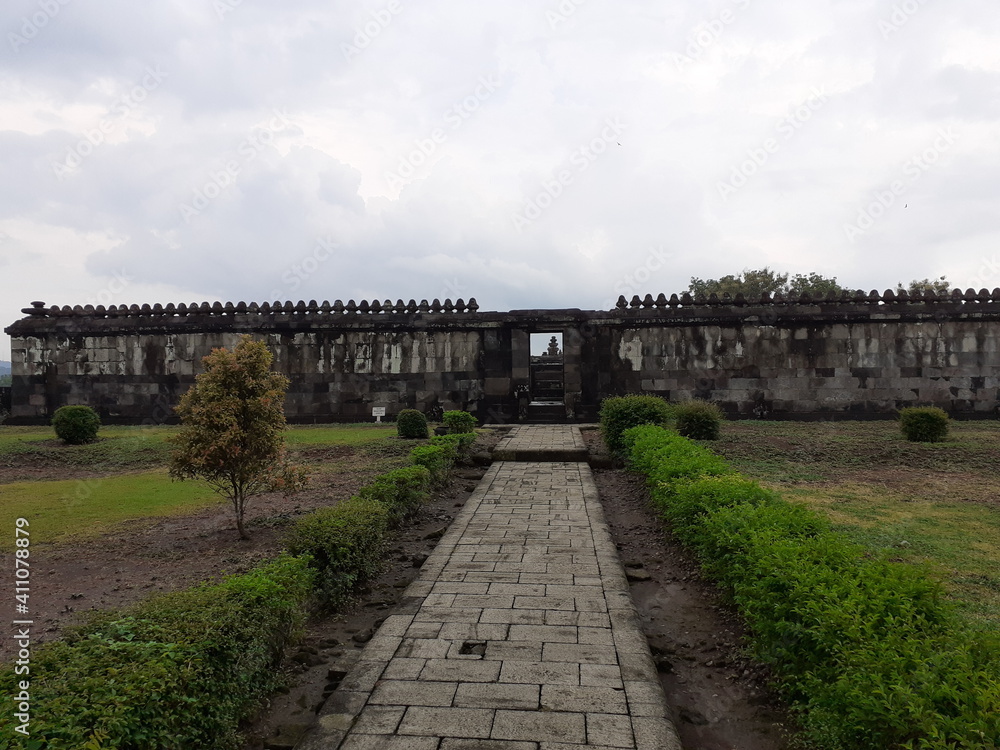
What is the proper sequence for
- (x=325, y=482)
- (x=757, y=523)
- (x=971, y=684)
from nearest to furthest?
(x=971, y=684), (x=757, y=523), (x=325, y=482)

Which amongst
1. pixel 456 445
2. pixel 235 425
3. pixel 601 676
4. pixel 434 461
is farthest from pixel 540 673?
pixel 456 445

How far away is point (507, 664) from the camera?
3906mm

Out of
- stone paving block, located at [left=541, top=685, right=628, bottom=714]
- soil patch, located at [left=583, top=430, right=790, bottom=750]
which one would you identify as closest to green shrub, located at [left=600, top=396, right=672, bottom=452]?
soil patch, located at [left=583, top=430, right=790, bottom=750]

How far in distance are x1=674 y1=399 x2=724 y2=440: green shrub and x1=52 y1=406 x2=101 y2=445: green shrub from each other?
44.2 ft

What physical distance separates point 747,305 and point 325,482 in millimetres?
14398

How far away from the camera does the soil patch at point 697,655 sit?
139 inches

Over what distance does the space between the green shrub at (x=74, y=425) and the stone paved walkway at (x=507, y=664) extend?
11723 millimetres

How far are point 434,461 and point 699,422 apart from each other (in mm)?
6942

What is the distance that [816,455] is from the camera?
1200cm

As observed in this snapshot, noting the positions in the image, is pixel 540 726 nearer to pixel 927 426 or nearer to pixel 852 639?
pixel 852 639

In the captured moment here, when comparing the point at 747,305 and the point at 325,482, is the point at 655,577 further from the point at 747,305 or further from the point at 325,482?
the point at 747,305

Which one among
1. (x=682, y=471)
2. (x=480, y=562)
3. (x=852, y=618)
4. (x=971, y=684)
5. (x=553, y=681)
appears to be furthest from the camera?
(x=682, y=471)

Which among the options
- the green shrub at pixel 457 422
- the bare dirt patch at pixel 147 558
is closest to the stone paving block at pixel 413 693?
the bare dirt patch at pixel 147 558

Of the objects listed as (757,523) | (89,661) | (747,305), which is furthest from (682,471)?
(747,305)
